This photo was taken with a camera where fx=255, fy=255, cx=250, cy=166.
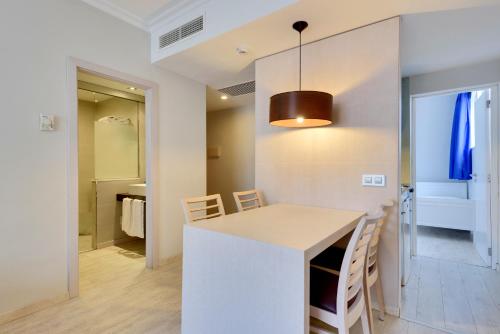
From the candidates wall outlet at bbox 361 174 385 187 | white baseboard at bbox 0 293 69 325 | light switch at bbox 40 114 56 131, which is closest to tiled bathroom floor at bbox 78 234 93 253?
white baseboard at bbox 0 293 69 325

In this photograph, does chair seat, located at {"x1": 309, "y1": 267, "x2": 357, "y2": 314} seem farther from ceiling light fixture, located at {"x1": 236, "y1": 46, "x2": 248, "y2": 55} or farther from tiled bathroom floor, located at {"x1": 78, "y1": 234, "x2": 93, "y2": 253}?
tiled bathroom floor, located at {"x1": 78, "y1": 234, "x2": 93, "y2": 253}

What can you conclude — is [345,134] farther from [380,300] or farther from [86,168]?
[86,168]

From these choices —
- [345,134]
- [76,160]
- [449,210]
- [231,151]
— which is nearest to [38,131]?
[76,160]

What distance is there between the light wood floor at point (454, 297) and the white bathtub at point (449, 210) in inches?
48.4

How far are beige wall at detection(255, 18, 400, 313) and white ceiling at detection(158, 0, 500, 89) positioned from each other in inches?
5.8

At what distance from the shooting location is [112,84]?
331cm

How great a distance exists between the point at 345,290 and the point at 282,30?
2.03m

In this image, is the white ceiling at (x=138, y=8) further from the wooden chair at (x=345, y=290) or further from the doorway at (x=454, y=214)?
the doorway at (x=454, y=214)

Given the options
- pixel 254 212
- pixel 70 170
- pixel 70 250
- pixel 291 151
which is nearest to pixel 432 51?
pixel 291 151

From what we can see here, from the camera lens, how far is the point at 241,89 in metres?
3.78

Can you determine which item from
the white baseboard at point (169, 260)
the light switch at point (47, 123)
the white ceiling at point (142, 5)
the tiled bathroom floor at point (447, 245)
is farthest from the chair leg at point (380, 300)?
the white ceiling at point (142, 5)

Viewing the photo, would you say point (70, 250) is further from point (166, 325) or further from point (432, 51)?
point (432, 51)

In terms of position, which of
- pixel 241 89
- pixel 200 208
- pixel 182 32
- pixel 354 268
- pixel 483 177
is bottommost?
pixel 354 268

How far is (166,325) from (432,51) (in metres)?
3.46
